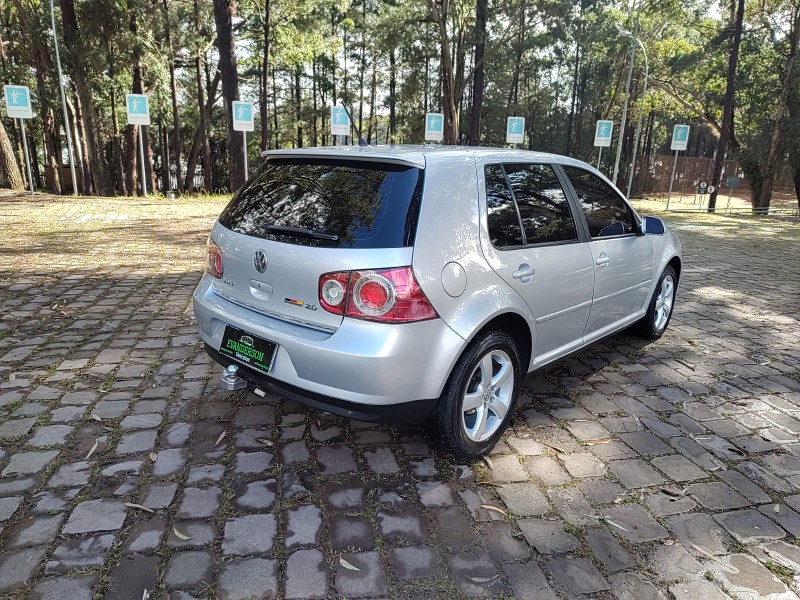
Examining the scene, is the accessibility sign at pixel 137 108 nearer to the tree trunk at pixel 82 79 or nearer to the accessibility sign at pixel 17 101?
the accessibility sign at pixel 17 101

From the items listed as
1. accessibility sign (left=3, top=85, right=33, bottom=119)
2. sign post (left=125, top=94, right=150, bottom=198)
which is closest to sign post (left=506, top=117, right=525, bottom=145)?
sign post (left=125, top=94, right=150, bottom=198)

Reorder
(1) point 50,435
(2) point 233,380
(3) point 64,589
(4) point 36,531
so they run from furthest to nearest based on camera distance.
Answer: (1) point 50,435, (2) point 233,380, (4) point 36,531, (3) point 64,589

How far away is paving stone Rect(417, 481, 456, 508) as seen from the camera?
2689 mm

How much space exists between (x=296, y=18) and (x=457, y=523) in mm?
25019

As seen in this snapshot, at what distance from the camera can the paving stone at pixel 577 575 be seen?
2.19 meters

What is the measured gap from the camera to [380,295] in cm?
252

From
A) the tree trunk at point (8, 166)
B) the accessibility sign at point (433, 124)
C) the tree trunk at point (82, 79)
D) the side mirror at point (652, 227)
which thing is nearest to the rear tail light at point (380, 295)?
the side mirror at point (652, 227)

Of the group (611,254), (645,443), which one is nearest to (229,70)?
(611,254)

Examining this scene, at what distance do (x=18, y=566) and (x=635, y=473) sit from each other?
294cm

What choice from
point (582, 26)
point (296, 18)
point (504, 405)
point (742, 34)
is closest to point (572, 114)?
point (582, 26)

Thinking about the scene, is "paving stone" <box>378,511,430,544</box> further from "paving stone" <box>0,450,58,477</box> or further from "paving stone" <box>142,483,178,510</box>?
"paving stone" <box>0,450,58,477</box>

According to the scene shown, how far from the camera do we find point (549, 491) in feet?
9.24

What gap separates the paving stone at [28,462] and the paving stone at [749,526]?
343 centimetres

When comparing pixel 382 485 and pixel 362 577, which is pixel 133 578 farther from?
pixel 382 485
